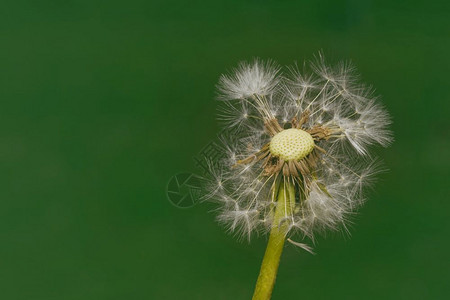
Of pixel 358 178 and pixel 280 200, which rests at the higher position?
pixel 358 178

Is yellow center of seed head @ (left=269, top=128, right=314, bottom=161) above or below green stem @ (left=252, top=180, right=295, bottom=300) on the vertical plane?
above

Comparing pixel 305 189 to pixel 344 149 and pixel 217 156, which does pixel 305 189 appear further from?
pixel 217 156

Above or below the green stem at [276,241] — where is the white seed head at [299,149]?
above

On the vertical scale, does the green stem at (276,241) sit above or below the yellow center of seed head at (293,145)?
below

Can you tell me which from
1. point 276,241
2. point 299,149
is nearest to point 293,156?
point 299,149

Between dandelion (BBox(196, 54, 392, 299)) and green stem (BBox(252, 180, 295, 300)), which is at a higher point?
dandelion (BBox(196, 54, 392, 299))

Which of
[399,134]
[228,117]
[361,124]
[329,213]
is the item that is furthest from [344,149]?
[399,134]
